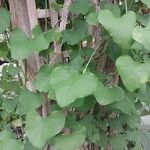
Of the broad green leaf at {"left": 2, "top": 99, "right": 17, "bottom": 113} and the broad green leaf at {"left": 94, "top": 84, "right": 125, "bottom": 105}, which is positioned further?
the broad green leaf at {"left": 2, "top": 99, "right": 17, "bottom": 113}

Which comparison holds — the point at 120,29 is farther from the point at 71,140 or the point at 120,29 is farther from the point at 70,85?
the point at 71,140

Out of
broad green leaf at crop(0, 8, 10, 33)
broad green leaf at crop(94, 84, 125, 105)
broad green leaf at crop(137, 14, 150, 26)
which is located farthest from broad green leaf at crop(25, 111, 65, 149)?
broad green leaf at crop(137, 14, 150, 26)

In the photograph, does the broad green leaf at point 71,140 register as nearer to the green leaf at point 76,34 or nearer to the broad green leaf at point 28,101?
the broad green leaf at point 28,101

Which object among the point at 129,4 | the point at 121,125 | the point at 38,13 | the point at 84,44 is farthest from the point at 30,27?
the point at 121,125

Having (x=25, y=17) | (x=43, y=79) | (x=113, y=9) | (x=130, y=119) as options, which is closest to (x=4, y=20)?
(x=25, y=17)

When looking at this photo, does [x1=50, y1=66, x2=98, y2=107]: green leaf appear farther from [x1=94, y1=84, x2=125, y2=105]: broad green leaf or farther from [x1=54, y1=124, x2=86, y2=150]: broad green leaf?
[x1=54, y1=124, x2=86, y2=150]: broad green leaf

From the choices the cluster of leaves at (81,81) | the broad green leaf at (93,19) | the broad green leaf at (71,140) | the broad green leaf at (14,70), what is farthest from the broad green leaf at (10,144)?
the broad green leaf at (93,19)
